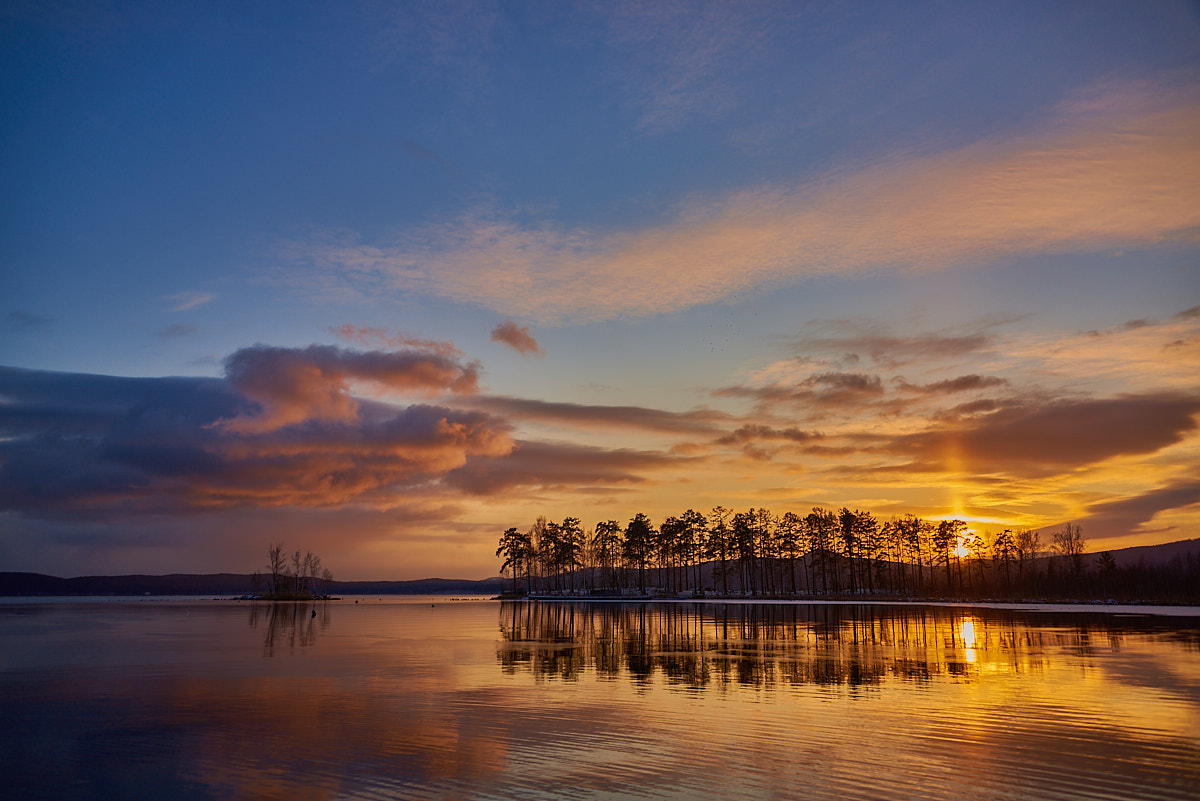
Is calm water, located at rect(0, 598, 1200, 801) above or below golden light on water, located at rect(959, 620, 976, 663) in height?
above

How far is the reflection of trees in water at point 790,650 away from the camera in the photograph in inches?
1246

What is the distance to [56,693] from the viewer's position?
27969 millimetres

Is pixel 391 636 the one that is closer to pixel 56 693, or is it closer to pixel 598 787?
pixel 56 693

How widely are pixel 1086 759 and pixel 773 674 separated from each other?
14971 millimetres

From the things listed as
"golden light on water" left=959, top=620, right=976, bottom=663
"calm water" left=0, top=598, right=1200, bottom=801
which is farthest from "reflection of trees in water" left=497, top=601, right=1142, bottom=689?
"calm water" left=0, top=598, right=1200, bottom=801

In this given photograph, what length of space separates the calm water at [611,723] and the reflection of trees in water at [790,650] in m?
0.34

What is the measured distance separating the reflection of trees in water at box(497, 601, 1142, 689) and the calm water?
1.13 ft

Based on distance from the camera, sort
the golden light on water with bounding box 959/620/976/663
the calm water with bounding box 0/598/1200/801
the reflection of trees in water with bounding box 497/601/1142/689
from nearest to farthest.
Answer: the calm water with bounding box 0/598/1200/801
the reflection of trees in water with bounding box 497/601/1142/689
the golden light on water with bounding box 959/620/976/663

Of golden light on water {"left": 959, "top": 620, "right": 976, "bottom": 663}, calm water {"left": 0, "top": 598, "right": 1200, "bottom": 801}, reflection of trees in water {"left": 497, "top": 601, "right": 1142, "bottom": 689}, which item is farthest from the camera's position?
golden light on water {"left": 959, "top": 620, "right": 976, "bottom": 663}

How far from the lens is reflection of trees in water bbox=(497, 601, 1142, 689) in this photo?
3166 cm

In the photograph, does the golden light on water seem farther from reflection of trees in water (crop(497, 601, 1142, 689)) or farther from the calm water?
the calm water

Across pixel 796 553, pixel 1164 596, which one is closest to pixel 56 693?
pixel 1164 596

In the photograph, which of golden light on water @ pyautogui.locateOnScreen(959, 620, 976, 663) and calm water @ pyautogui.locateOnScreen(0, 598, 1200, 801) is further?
golden light on water @ pyautogui.locateOnScreen(959, 620, 976, 663)

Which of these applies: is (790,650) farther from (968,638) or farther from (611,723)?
(611,723)
